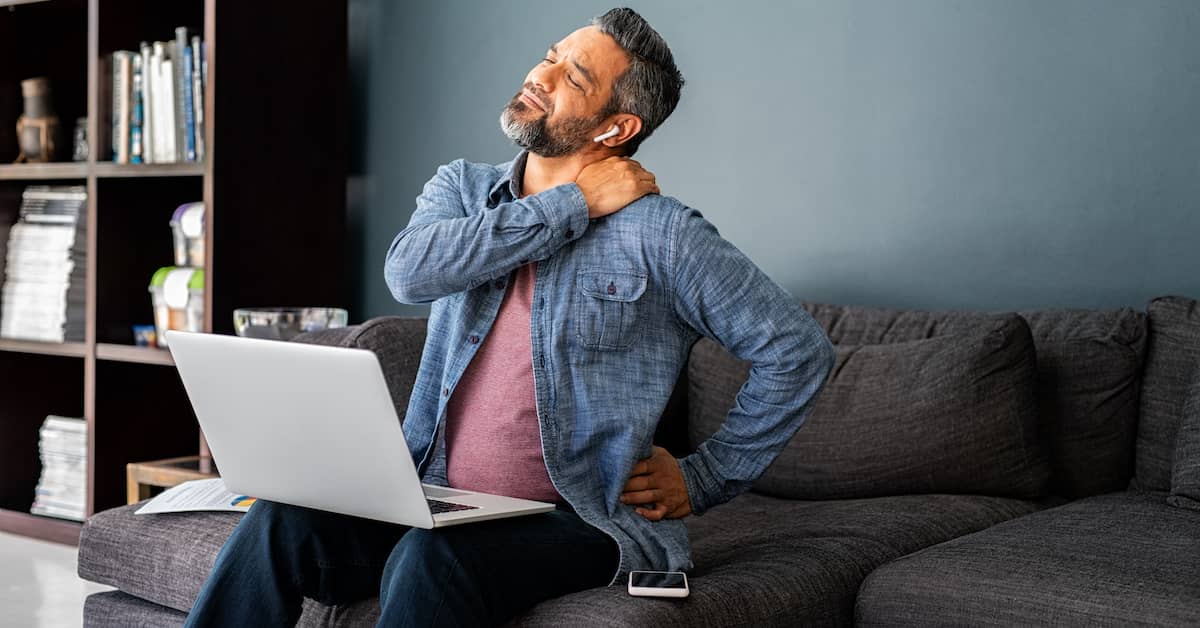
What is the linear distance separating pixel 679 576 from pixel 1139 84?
156 cm

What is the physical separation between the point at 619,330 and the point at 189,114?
1.89 meters

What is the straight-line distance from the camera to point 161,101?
3.13 m

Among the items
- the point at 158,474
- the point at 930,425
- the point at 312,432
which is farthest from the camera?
the point at 158,474

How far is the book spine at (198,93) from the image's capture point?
121 inches

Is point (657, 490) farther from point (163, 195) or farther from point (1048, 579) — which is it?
point (163, 195)

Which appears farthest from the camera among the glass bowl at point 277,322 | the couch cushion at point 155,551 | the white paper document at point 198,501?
the glass bowl at point 277,322

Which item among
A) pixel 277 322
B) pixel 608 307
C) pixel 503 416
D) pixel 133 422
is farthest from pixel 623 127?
pixel 133 422

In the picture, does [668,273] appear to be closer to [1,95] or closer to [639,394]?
[639,394]

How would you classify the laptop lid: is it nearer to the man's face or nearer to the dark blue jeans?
the dark blue jeans

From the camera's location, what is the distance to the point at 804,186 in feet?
9.23

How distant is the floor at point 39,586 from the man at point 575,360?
1.42 m

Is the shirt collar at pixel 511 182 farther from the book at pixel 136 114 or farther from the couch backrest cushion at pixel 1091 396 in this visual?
the book at pixel 136 114

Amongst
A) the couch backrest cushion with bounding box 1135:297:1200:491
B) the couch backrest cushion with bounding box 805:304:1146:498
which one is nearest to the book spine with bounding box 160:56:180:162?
the couch backrest cushion with bounding box 805:304:1146:498

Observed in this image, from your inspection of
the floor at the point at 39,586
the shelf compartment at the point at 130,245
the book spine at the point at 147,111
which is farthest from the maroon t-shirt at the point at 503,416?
the shelf compartment at the point at 130,245
